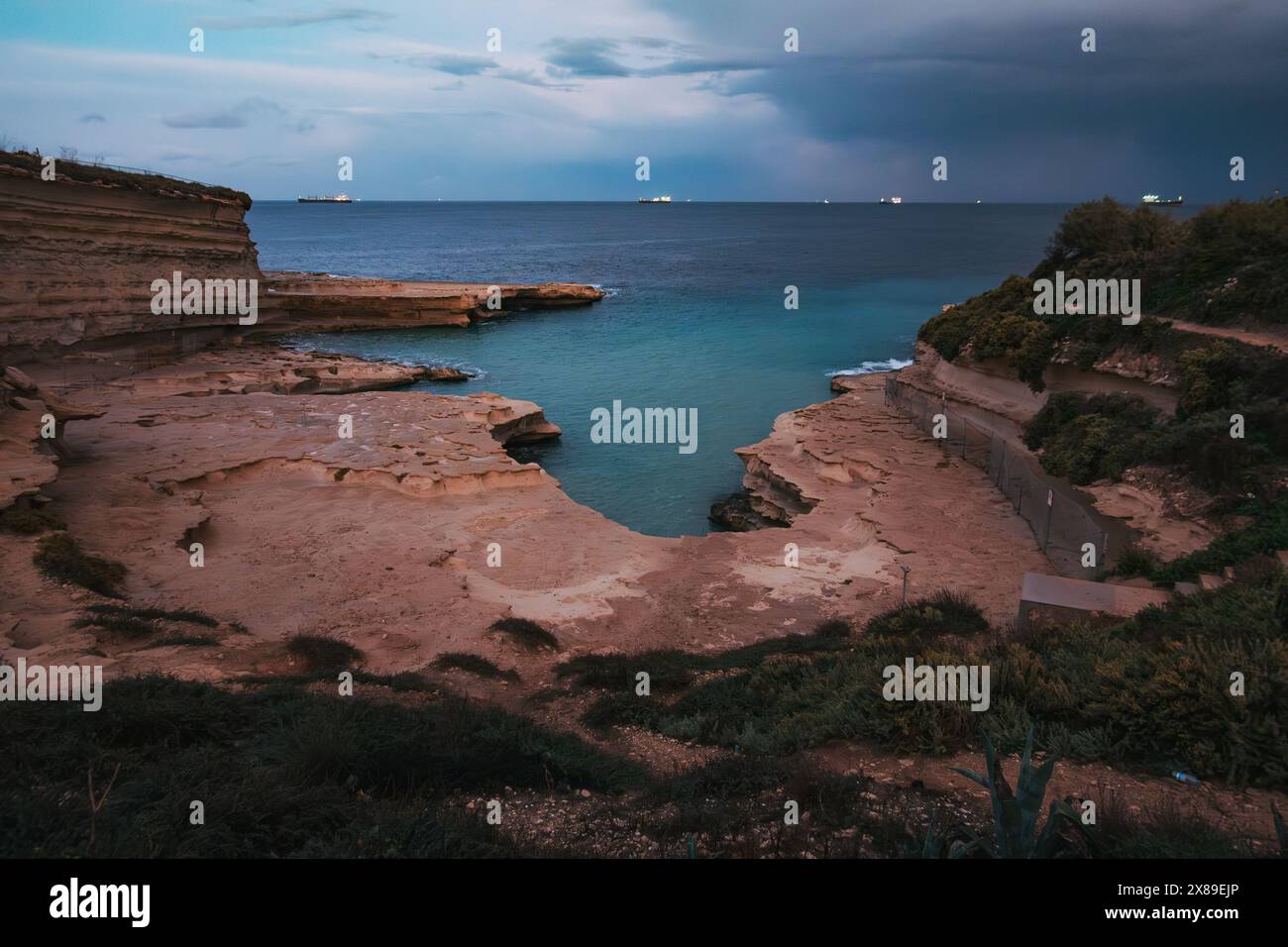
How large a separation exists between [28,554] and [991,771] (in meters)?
15.3

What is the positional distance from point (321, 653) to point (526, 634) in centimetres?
329

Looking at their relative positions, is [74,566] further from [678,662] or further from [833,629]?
[833,629]

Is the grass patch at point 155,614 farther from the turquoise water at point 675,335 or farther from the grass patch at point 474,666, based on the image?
the turquoise water at point 675,335

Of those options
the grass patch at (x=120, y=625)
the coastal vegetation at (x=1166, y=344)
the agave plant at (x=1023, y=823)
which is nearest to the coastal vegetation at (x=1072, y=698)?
the agave plant at (x=1023, y=823)

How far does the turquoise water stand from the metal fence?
7498 mm

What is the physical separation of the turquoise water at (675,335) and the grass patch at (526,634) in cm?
1132

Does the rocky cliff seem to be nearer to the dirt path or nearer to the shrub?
the shrub

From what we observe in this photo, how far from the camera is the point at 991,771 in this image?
4.76 m

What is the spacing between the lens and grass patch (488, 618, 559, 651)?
12.9 m

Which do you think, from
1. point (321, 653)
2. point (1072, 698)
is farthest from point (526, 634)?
point (1072, 698)

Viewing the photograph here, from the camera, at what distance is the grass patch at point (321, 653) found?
36.4ft

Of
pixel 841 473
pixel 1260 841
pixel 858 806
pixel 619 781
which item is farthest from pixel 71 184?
pixel 1260 841

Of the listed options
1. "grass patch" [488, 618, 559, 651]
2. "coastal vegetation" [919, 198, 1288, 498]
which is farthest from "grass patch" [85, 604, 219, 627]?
"coastal vegetation" [919, 198, 1288, 498]

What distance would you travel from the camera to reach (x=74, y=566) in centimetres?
1312
